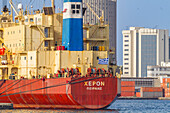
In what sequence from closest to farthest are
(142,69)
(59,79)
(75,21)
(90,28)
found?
(59,79) < (75,21) < (90,28) < (142,69)

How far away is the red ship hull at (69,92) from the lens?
172 ft

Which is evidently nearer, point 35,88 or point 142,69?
point 35,88

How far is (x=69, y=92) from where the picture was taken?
52.2m

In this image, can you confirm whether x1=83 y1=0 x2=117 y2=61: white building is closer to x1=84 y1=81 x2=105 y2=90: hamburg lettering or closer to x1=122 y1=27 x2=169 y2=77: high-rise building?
x1=122 y1=27 x2=169 y2=77: high-rise building

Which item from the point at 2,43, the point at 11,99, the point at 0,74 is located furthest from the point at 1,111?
the point at 2,43

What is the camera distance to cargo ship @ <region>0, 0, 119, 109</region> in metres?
52.9

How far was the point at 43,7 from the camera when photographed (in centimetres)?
5925

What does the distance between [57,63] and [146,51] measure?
10782 cm

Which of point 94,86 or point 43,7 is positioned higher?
point 43,7

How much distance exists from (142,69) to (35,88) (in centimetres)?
10720

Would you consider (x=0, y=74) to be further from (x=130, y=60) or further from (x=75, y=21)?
(x=130, y=60)

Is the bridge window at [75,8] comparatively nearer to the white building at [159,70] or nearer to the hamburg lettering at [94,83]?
the hamburg lettering at [94,83]

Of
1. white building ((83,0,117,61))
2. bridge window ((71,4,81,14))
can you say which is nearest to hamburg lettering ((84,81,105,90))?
bridge window ((71,4,81,14))

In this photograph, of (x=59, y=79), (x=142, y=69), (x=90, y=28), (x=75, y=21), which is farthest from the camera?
(x=142, y=69)
